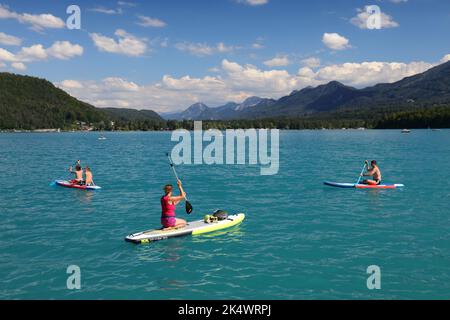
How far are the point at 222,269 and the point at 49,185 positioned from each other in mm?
31889

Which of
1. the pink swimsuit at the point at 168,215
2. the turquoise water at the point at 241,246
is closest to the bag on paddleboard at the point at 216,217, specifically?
the turquoise water at the point at 241,246

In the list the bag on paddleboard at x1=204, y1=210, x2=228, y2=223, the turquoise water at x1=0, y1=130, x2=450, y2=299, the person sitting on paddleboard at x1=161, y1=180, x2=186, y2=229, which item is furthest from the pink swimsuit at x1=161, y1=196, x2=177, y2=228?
the bag on paddleboard at x1=204, y1=210, x2=228, y2=223

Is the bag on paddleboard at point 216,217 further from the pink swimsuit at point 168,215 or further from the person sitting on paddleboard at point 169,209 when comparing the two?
the pink swimsuit at point 168,215

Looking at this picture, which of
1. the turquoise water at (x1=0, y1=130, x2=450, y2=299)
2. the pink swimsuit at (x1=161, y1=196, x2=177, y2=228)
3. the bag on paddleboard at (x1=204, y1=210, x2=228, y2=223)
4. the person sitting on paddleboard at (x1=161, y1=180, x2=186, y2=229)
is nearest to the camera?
the turquoise water at (x1=0, y1=130, x2=450, y2=299)

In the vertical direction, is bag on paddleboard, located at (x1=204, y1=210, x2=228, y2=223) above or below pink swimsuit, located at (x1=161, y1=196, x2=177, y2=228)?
below

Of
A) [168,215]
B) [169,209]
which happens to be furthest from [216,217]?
[169,209]

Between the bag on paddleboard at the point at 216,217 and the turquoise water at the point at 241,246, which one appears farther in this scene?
the bag on paddleboard at the point at 216,217

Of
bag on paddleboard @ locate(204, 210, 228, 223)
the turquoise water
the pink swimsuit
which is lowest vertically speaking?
the turquoise water

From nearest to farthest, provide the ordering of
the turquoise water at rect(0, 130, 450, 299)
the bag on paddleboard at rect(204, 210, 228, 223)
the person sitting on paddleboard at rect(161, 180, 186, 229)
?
1. the turquoise water at rect(0, 130, 450, 299)
2. the person sitting on paddleboard at rect(161, 180, 186, 229)
3. the bag on paddleboard at rect(204, 210, 228, 223)

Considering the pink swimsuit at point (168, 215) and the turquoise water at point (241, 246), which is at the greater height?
the pink swimsuit at point (168, 215)

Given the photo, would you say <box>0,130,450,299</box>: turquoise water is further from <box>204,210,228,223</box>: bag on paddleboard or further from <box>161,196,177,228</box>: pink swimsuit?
<box>204,210,228,223</box>: bag on paddleboard
